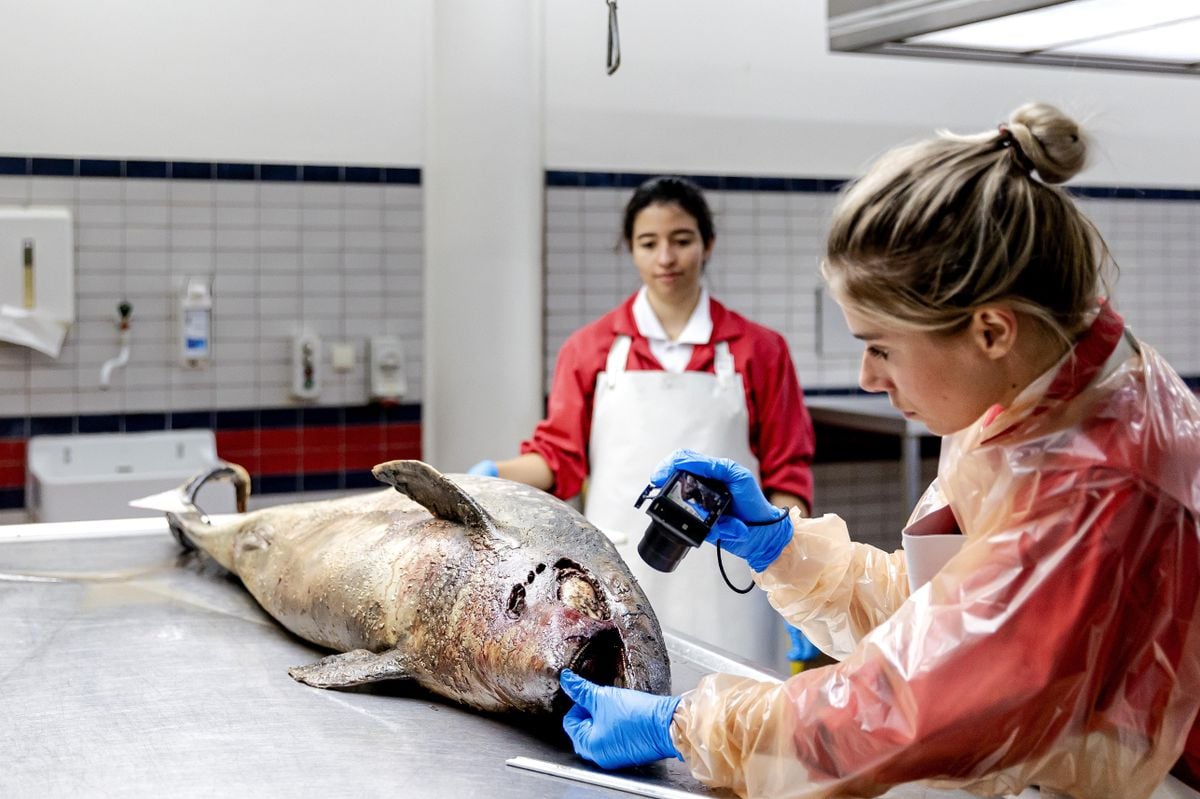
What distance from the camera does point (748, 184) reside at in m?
5.48

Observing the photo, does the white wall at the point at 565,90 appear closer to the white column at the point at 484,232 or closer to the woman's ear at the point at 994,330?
the white column at the point at 484,232

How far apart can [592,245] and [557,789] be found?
12.7 feet

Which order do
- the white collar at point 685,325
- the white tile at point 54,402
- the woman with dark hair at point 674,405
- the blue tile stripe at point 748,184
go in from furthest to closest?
1. the blue tile stripe at point 748,184
2. the white tile at point 54,402
3. the white collar at point 685,325
4. the woman with dark hair at point 674,405

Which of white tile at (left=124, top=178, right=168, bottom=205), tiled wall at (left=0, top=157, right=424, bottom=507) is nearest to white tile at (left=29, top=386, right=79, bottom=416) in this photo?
tiled wall at (left=0, top=157, right=424, bottom=507)

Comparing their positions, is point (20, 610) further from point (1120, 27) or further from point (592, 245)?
point (592, 245)

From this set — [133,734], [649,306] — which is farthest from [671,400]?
[133,734]

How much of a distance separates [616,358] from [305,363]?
1.64 meters

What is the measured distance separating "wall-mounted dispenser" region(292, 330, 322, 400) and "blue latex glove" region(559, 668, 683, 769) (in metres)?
3.39

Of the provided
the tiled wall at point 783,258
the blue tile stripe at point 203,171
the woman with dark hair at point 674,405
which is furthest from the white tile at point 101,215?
the woman with dark hair at point 674,405

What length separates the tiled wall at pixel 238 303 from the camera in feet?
15.1

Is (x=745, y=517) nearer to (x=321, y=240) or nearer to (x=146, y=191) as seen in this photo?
(x=321, y=240)

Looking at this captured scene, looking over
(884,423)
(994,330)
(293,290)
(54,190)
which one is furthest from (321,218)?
(994,330)

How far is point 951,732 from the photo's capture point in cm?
128

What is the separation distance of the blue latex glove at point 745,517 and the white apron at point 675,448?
1.73 m
